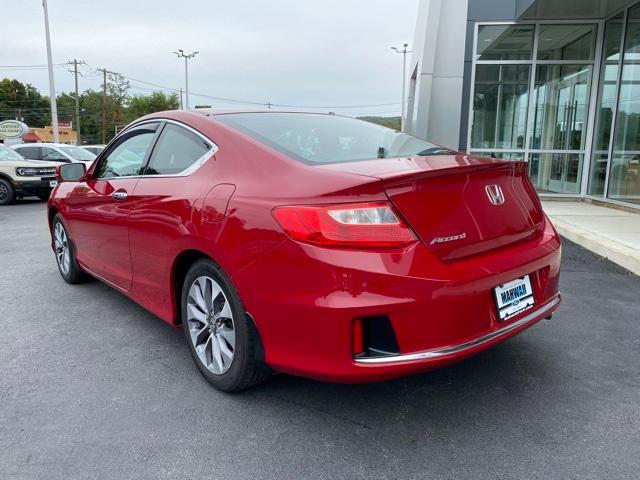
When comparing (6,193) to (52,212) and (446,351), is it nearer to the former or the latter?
(52,212)

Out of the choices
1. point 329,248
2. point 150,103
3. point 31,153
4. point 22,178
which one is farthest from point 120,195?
point 150,103

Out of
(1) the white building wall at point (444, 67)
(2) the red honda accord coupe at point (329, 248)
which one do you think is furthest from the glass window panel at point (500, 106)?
(2) the red honda accord coupe at point (329, 248)

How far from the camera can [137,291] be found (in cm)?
347

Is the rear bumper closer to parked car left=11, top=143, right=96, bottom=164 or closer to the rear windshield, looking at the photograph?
the rear windshield

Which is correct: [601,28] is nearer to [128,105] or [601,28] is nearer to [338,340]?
[338,340]

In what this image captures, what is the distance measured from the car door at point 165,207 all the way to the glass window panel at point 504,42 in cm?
982

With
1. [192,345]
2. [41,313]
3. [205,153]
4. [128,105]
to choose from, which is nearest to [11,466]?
[192,345]

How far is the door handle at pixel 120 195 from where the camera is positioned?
347cm

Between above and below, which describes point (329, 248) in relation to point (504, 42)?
below

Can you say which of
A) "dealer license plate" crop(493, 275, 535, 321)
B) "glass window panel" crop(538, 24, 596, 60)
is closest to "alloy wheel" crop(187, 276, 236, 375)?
"dealer license plate" crop(493, 275, 535, 321)

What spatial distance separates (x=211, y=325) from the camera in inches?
110

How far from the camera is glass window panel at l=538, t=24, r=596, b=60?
10.8m

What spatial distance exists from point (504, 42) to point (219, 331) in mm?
10812

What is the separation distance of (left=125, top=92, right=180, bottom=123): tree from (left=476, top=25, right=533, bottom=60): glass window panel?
6276 cm
